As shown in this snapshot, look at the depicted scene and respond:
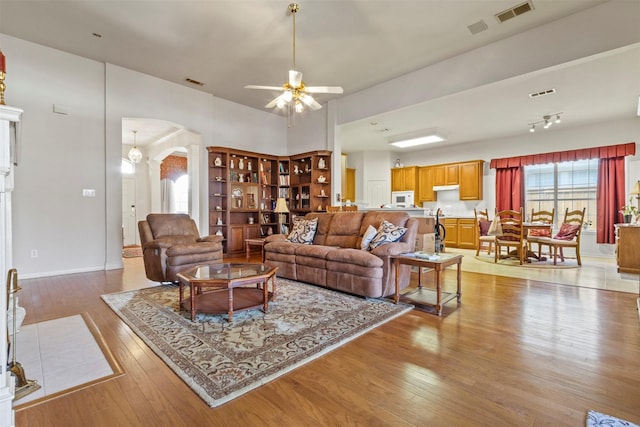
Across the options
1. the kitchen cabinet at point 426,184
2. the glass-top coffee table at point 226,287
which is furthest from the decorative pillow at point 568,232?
the glass-top coffee table at point 226,287

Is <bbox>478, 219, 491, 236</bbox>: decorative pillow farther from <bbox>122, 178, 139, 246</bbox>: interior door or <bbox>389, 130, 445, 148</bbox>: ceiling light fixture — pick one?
<bbox>122, 178, 139, 246</bbox>: interior door

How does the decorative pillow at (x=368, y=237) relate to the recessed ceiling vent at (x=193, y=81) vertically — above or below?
below

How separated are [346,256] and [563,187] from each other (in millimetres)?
6968

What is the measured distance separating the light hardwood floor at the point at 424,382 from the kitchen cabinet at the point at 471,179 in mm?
5731

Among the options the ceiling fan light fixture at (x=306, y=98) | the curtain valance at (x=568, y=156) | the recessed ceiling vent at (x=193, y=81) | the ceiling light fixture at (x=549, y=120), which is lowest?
the curtain valance at (x=568, y=156)

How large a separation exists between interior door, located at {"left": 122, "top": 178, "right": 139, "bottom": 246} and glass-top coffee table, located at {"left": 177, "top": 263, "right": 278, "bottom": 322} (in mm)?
6634

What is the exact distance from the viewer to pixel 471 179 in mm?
8391

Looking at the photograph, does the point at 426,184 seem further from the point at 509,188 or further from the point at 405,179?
the point at 509,188

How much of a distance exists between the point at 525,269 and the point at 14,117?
20.9 ft

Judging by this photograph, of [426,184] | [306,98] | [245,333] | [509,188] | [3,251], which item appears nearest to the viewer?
[3,251]

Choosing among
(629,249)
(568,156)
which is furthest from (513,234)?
(568,156)

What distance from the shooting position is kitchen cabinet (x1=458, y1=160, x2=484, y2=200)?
8.28 m

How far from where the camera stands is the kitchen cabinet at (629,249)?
4605 mm

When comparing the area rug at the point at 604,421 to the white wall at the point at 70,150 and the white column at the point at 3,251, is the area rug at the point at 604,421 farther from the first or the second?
the white wall at the point at 70,150
